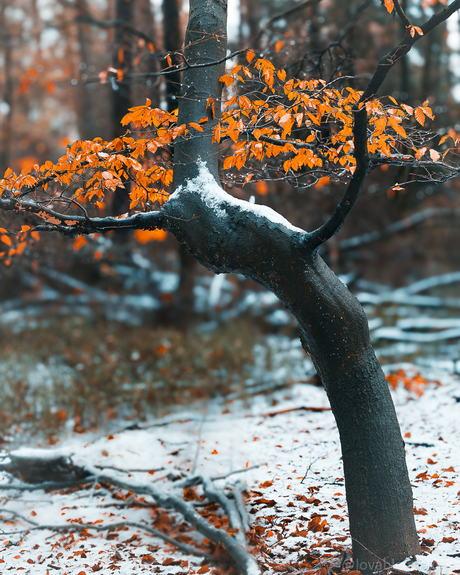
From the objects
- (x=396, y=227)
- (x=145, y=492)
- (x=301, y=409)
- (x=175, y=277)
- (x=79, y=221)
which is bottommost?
(x=145, y=492)

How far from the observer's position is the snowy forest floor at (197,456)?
11.1ft

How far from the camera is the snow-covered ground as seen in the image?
10.8 ft

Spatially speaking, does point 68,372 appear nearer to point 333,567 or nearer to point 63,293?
point 63,293

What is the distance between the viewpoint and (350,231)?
12484 millimetres

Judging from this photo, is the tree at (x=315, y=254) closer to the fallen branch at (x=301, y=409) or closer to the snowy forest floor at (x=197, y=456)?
the snowy forest floor at (x=197, y=456)

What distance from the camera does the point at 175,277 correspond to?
488 inches

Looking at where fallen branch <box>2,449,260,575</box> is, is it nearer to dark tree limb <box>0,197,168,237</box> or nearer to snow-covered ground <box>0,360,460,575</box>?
snow-covered ground <box>0,360,460,575</box>

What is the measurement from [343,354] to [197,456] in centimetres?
278

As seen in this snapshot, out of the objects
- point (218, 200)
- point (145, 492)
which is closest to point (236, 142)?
point (218, 200)

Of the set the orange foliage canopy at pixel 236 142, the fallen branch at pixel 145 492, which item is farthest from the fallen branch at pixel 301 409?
the orange foliage canopy at pixel 236 142

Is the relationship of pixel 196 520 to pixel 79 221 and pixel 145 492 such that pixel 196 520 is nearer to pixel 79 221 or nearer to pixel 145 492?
pixel 145 492

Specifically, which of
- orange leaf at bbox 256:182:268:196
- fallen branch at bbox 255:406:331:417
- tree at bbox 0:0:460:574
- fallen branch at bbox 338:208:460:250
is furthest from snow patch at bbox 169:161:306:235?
fallen branch at bbox 338:208:460:250

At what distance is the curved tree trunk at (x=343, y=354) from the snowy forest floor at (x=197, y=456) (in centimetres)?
31

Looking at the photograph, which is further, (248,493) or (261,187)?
(261,187)
